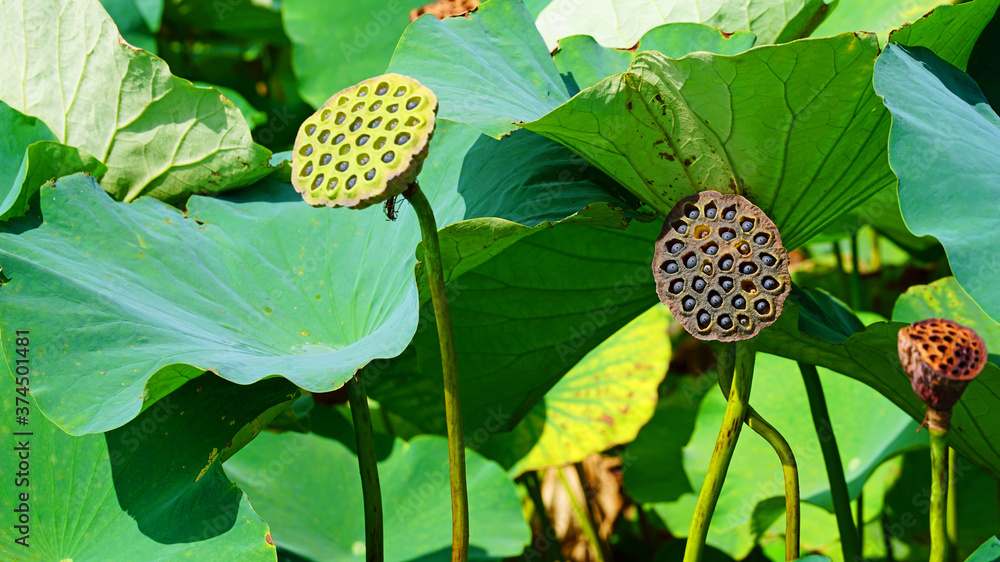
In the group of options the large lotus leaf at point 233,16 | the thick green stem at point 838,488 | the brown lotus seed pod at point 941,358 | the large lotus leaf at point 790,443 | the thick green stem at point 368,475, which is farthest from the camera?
the large lotus leaf at point 233,16

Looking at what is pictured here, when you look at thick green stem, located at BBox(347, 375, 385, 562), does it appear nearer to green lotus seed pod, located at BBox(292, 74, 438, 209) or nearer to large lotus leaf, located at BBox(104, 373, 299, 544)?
large lotus leaf, located at BBox(104, 373, 299, 544)

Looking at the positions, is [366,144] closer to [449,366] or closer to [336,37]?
[449,366]

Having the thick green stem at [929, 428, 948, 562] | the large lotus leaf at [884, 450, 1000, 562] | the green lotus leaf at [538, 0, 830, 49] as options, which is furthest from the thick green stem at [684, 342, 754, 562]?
the large lotus leaf at [884, 450, 1000, 562]

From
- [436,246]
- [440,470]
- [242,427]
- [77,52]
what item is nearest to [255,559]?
[242,427]

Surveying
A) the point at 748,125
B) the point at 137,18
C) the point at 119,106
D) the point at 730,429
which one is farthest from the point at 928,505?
the point at 137,18

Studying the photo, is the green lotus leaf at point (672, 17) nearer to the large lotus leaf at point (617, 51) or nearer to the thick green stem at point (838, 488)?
the large lotus leaf at point (617, 51)

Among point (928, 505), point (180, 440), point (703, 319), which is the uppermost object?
point (703, 319)

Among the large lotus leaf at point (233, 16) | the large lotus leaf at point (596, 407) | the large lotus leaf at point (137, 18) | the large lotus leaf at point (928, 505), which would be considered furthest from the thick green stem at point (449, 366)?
the large lotus leaf at point (233, 16)
